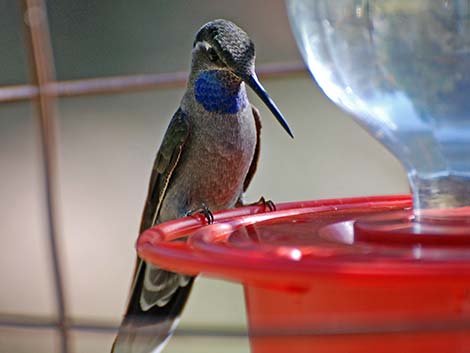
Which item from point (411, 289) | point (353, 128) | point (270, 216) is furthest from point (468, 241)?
point (353, 128)

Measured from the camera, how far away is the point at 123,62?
679 centimetres

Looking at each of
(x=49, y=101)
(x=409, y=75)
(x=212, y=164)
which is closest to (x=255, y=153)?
(x=212, y=164)

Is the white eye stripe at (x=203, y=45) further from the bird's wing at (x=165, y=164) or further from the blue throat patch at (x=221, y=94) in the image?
the bird's wing at (x=165, y=164)

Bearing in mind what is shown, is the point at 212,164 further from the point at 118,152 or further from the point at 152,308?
the point at 118,152

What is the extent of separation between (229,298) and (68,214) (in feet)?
3.90

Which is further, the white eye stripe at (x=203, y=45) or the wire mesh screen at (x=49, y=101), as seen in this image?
the white eye stripe at (x=203, y=45)

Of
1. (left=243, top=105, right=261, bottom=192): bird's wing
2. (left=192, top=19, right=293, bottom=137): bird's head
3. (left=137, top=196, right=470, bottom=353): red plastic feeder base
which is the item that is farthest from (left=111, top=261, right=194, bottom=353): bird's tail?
(left=137, top=196, right=470, bottom=353): red plastic feeder base

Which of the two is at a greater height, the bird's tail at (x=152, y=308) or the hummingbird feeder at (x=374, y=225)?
the bird's tail at (x=152, y=308)

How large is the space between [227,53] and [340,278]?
1.61 metres

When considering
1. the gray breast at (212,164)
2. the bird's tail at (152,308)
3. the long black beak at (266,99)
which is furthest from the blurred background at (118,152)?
the long black beak at (266,99)

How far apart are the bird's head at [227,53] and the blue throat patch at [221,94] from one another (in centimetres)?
2

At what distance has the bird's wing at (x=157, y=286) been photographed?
289 cm

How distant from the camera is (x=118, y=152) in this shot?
666cm

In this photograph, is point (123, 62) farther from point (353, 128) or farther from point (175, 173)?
point (175, 173)
